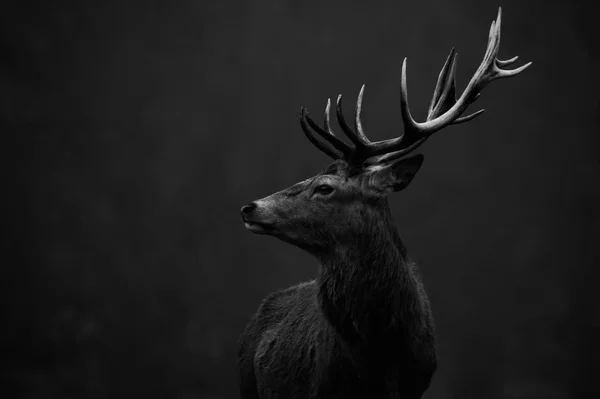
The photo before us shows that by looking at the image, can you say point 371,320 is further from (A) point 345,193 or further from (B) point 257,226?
(B) point 257,226

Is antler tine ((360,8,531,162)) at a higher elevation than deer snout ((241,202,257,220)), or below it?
higher

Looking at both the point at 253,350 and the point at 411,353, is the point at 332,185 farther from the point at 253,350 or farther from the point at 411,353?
the point at 253,350

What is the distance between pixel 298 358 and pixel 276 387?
0.99ft

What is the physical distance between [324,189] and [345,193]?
13cm

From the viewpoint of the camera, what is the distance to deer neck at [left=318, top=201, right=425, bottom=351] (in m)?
3.30

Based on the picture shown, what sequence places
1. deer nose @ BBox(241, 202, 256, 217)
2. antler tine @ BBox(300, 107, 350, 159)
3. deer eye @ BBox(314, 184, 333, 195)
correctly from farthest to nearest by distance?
antler tine @ BBox(300, 107, 350, 159)
deer eye @ BBox(314, 184, 333, 195)
deer nose @ BBox(241, 202, 256, 217)

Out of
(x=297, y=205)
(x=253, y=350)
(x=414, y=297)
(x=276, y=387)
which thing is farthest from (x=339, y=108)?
(x=253, y=350)

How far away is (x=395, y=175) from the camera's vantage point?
11.3ft

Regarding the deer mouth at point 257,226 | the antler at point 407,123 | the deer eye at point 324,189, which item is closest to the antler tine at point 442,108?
the antler at point 407,123

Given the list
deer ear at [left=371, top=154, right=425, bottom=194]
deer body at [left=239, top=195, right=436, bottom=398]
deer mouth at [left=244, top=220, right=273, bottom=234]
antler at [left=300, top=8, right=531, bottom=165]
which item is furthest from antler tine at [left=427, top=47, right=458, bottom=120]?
deer mouth at [left=244, top=220, right=273, bottom=234]

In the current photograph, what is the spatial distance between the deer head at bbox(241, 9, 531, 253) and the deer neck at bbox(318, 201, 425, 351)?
7 cm

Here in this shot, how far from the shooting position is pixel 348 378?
3.36 m

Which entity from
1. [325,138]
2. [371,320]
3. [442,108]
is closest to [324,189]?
[325,138]

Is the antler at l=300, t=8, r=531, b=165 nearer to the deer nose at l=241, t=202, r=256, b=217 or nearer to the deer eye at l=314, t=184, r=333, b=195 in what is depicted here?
the deer eye at l=314, t=184, r=333, b=195
